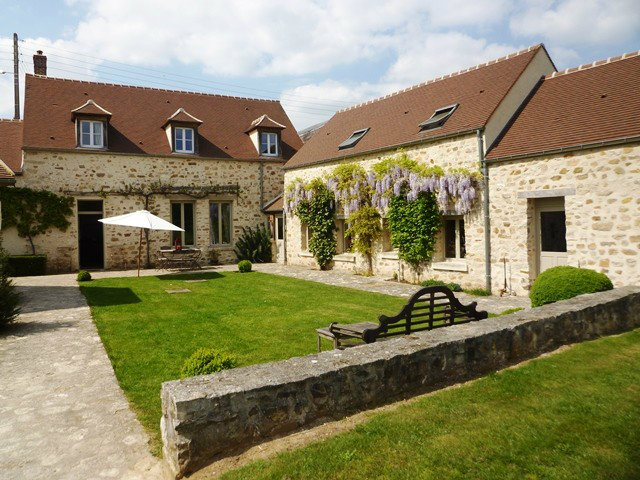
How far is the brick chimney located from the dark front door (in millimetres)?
6981

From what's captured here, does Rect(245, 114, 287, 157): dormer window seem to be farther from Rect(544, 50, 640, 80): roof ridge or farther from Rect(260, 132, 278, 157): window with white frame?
Rect(544, 50, 640, 80): roof ridge

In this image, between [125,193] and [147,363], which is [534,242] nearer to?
[147,363]

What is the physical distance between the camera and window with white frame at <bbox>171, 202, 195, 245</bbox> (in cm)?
1905

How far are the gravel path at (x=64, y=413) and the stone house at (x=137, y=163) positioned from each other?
11.0 meters

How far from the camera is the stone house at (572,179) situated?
8.74 m

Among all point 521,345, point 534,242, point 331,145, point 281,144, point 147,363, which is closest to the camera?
point 521,345

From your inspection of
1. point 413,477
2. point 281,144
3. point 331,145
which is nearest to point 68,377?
point 413,477

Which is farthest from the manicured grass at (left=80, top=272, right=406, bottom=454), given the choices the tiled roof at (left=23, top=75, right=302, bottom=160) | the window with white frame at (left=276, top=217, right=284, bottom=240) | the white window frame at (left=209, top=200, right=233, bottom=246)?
the tiled roof at (left=23, top=75, right=302, bottom=160)

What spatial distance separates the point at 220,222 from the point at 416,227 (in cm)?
1010

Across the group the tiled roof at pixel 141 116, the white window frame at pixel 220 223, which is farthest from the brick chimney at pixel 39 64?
the white window frame at pixel 220 223

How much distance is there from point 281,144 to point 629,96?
1457 cm

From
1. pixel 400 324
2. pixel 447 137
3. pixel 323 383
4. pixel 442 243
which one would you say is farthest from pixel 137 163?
pixel 323 383

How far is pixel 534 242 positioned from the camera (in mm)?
10406

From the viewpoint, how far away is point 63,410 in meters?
4.22
